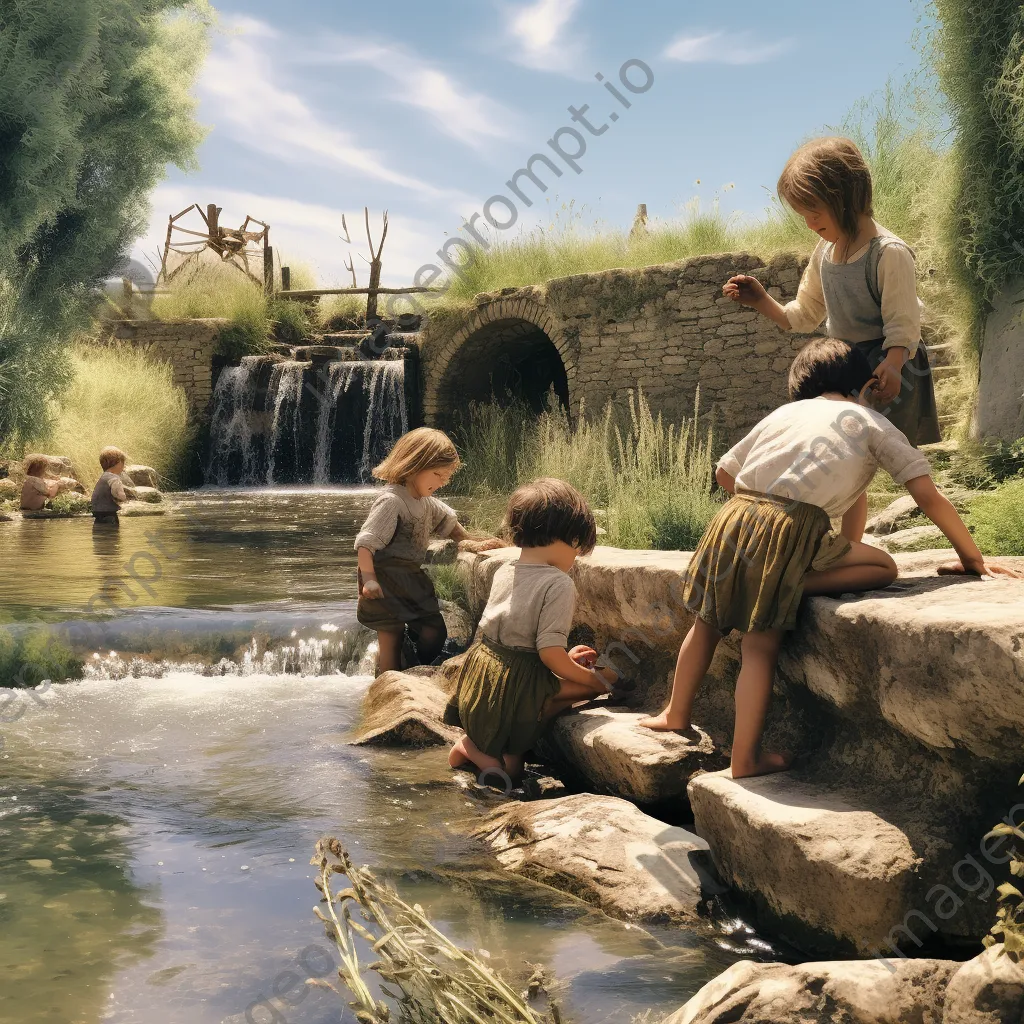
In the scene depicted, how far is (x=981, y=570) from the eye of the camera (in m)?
2.66

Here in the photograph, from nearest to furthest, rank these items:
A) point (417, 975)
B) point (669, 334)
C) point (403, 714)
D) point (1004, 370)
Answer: point (417, 975) < point (403, 714) < point (1004, 370) < point (669, 334)

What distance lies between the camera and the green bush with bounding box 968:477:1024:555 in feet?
14.6

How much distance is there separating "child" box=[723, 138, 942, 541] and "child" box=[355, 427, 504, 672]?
1636mm

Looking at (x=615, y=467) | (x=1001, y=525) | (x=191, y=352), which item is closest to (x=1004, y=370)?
(x=1001, y=525)

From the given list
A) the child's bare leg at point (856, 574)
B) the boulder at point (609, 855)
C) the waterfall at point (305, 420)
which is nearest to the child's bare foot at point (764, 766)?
the boulder at point (609, 855)

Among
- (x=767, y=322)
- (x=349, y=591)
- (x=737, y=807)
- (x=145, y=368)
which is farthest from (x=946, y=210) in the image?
(x=145, y=368)

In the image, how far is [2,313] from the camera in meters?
12.6

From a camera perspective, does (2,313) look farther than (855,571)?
Yes

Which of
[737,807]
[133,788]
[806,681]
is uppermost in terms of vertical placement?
[806,681]

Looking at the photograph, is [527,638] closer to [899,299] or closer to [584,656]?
[584,656]

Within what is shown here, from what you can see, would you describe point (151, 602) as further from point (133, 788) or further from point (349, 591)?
point (133, 788)

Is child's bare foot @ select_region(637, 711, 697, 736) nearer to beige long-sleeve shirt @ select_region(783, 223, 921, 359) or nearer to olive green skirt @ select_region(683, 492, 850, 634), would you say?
olive green skirt @ select_region(683, 492, 850, 634)

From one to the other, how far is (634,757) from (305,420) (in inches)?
503

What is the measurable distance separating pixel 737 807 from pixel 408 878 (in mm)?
872
